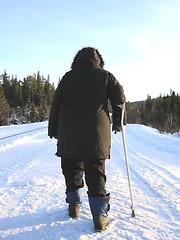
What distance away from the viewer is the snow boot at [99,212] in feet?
12.2

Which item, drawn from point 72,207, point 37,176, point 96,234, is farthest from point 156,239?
point 37,176

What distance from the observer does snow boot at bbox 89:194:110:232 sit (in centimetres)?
373

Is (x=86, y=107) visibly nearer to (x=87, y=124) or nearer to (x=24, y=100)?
(x=87, y=124)

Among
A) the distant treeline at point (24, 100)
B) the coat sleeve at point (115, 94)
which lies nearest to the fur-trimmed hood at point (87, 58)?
the coat sleeve at point (115, 94)

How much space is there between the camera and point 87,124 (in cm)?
392

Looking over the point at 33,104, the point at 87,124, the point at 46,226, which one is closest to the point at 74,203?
the point at 46,226

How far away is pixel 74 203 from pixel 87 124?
0.98 meters

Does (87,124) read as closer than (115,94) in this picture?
Yes

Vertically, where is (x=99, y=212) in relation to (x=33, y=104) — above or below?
below

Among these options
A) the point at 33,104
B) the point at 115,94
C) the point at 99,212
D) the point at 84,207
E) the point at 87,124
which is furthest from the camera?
the point at 33,104

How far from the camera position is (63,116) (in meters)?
4.05

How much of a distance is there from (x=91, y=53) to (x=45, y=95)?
3671 inches

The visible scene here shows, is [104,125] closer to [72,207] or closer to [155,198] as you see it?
[72,207]

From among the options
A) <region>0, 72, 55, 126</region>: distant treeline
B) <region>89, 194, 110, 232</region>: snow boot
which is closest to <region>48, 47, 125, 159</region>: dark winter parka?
<region>89, 194, 110, 232</region>: snow boot
